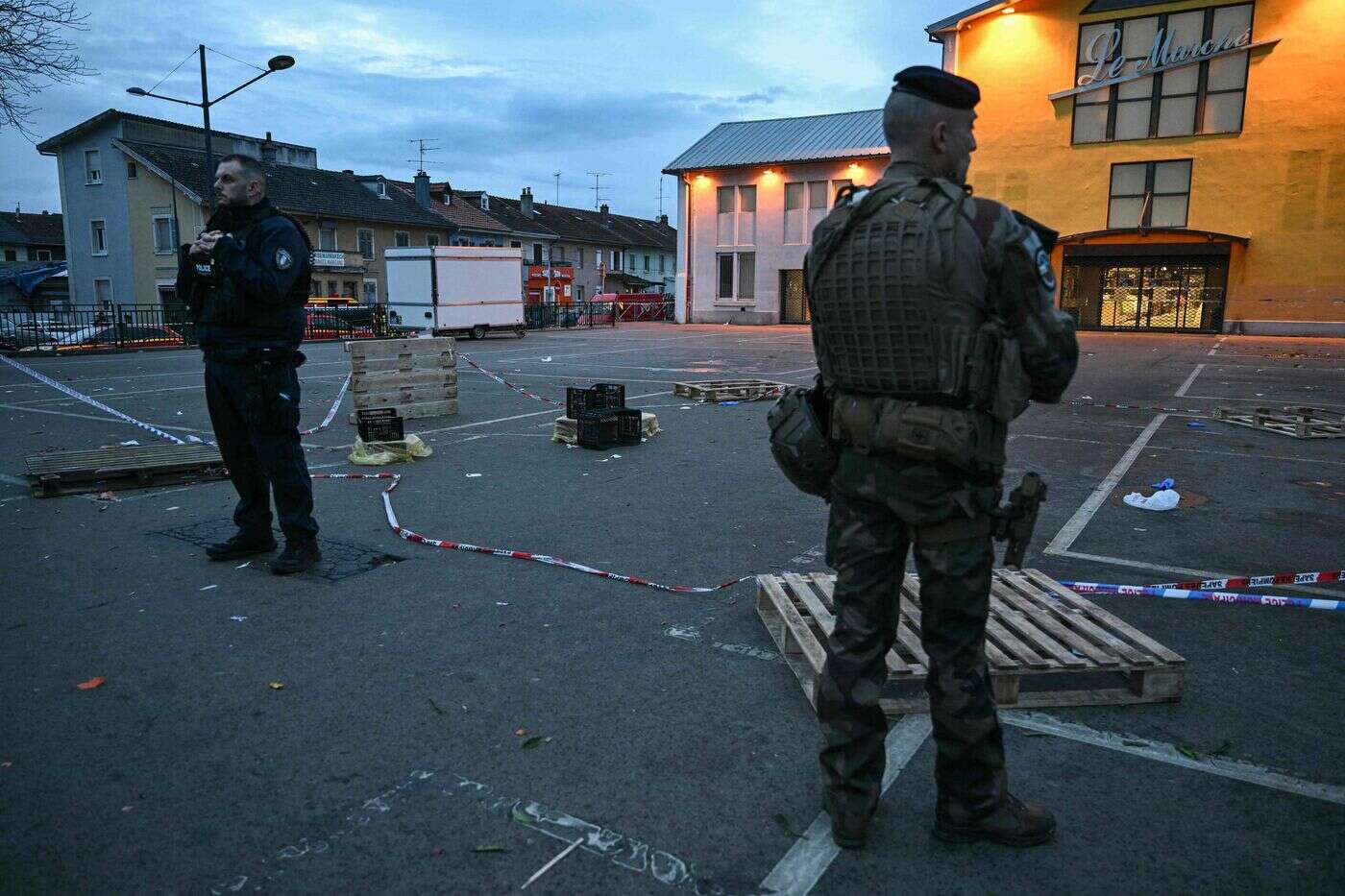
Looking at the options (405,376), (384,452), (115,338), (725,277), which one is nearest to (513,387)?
(405,376)

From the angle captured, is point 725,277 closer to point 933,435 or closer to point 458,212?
point 458,212

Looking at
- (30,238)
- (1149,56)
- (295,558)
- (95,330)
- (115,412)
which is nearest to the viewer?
(295,558)

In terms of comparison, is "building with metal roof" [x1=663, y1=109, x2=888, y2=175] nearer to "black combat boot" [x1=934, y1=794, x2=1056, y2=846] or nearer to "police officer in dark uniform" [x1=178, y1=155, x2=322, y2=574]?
"police officer in dark uniform" [x1=178, y1=155, x2=322, y2=574]

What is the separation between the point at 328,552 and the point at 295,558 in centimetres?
45

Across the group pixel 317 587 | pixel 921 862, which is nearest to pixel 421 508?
pixel 317 587

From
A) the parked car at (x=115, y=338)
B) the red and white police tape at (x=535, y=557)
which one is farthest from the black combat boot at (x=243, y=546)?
the parked car at (x=115, y=338)

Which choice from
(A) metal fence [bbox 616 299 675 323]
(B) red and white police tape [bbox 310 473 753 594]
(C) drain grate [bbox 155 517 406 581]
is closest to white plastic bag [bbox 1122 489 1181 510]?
(B) red and white police tape [bbox 310 473 753 594]

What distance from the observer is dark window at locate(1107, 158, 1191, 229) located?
107 ft

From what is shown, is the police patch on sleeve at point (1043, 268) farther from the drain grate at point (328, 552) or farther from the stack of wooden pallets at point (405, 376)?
the stack of wooden pallets at point (405, 376)

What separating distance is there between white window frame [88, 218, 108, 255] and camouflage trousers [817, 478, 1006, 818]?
52449mm

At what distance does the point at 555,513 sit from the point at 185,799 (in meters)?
3.84

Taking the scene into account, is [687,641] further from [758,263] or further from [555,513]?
A: [758,263]

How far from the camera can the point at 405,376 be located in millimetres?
11211

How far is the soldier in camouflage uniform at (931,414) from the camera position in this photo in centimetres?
249
